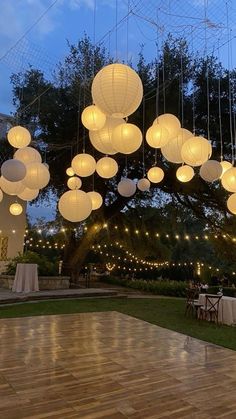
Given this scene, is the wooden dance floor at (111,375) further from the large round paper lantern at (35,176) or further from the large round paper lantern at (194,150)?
the large round paper lantern at (194,150)

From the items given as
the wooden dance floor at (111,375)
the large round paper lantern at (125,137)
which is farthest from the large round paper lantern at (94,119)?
the wooden dance floor at (111,375)

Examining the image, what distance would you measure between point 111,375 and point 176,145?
2.95 m

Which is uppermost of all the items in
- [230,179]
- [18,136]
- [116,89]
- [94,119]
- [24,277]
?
[18,136]

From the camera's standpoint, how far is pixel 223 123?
1105cm

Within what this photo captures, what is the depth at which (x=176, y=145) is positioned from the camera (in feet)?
16.3

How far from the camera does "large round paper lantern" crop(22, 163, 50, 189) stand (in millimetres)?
5316

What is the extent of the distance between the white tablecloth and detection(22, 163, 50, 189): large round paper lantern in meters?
4.99

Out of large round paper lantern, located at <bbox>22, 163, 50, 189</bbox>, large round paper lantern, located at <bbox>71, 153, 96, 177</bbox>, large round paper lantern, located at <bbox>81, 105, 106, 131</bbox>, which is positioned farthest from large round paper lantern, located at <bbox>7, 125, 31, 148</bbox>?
large round paper lantern, located at <bbox>81, 105, 106, 131</bbox>

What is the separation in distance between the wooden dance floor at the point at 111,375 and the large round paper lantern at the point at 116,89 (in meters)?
2.56

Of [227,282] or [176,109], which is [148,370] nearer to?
[176,109]

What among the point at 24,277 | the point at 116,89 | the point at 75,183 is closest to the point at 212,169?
the point at 116,89

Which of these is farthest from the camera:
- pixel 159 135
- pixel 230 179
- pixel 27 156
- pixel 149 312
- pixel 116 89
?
pixel 149 312

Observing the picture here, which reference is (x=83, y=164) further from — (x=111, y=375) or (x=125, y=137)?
(x=111, y=375)

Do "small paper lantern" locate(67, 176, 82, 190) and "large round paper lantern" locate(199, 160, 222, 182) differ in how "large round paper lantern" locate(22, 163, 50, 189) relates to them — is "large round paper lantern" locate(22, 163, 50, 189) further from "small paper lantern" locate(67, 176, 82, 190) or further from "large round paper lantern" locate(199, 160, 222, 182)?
"large round paper lantern" locate(199, 160, 222, 182)
